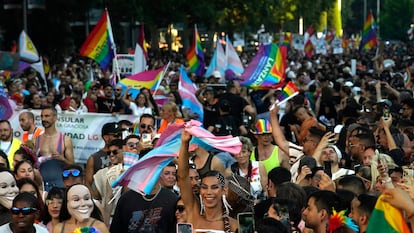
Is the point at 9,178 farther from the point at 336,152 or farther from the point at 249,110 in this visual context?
the point at 249,110

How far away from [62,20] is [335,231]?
3744 cm

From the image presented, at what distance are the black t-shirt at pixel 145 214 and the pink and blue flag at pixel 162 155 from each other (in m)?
0.09

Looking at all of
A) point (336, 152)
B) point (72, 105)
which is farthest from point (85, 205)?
point (72, 105)

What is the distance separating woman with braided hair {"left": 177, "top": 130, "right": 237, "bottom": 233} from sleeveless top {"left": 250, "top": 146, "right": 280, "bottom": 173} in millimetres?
2829

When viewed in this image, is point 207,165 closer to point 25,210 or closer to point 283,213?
point 25,210

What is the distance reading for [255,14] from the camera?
194 feet

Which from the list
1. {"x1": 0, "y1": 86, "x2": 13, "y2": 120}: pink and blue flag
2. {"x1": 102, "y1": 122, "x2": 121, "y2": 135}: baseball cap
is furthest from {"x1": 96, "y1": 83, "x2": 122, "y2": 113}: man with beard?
{"x1": 102, "y1": 122, "x2": 121, "y2": 135}: baseball cap

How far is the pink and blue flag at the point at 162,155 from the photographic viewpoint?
8.88 metres

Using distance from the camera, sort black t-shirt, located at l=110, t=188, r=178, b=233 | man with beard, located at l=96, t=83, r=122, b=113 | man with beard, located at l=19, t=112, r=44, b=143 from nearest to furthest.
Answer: black t-shirt, located at l=110, t=188, r=178, b=233, man with beard, located at l=19, t=112, r=44, b=143, man with beard, located at l=96, t=83, r=122, b=113

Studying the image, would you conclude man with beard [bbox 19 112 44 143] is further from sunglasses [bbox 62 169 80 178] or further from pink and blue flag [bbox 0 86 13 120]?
sunglasses [bbox 62 169 80 178]

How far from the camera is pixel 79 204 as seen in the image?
28.0ft

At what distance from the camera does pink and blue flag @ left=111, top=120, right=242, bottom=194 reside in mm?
8875

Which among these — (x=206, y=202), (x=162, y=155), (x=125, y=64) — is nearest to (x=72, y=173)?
(x=162, y=155)

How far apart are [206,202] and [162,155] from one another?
1097 millimetres
